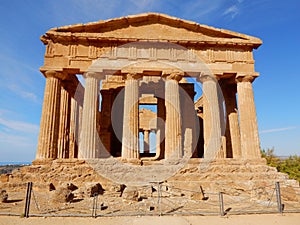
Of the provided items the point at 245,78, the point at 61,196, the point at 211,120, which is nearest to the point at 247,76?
the point at 245,78

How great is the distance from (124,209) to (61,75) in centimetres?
1040

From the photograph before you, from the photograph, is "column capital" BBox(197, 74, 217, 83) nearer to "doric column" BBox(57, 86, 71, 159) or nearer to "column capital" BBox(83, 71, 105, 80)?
"column capital" BBox(83, 71, 105, 80)

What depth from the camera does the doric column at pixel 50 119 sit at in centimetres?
1391

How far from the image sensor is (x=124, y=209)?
26.2ft

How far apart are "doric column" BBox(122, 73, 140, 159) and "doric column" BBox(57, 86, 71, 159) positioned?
4545 millimetres

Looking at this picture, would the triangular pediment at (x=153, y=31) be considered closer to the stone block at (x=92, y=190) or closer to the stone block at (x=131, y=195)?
the stone block at (x=92, y=190)

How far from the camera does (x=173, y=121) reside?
1501 centimetres

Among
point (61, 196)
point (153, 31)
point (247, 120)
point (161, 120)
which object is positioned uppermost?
point (153, 31)

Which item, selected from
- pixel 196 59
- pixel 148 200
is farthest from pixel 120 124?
pixel 148 200

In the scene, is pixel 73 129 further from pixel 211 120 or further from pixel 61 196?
pixel 211 120

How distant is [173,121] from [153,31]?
626 cm

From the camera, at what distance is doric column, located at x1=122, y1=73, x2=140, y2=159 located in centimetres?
1417

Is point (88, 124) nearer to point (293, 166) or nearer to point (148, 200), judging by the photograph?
point (148, 200)

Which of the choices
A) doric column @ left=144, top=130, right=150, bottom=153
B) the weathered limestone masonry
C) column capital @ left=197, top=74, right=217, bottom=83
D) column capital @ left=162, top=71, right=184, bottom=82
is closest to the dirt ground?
the weathered limestone masonry
